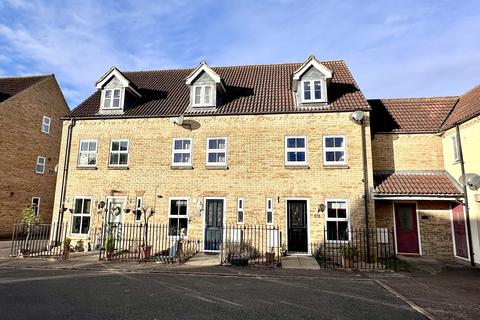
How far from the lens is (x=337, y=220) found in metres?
13.5

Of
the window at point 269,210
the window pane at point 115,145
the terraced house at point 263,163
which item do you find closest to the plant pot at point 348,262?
the terraced house at point 263,163

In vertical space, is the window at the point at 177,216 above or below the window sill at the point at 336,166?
below

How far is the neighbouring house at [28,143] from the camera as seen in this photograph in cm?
2008

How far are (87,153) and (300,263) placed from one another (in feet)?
40.5

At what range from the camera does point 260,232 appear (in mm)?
13914

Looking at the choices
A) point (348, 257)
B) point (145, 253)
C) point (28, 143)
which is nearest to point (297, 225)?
point (348, 257)

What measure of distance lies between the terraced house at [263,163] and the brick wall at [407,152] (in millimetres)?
50

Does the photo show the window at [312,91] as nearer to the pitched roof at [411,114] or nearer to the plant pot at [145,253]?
the pitched roof at [411,114]

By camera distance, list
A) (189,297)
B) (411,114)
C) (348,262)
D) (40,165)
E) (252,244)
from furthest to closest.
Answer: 1. (40,165)
2. (411,114)
3. (252,244)
4. (348,262)
5. (189,297)

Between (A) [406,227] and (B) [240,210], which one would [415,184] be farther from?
(B) [240,210]

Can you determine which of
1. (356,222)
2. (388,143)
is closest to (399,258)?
(356,222)

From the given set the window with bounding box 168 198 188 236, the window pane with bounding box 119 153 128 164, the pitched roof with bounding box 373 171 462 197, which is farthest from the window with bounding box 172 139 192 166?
the pitched roof with bounding box 373 171 462 197

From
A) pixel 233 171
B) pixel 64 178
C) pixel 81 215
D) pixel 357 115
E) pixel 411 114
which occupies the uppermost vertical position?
pixel 411 114

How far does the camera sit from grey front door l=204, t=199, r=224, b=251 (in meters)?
14.2
